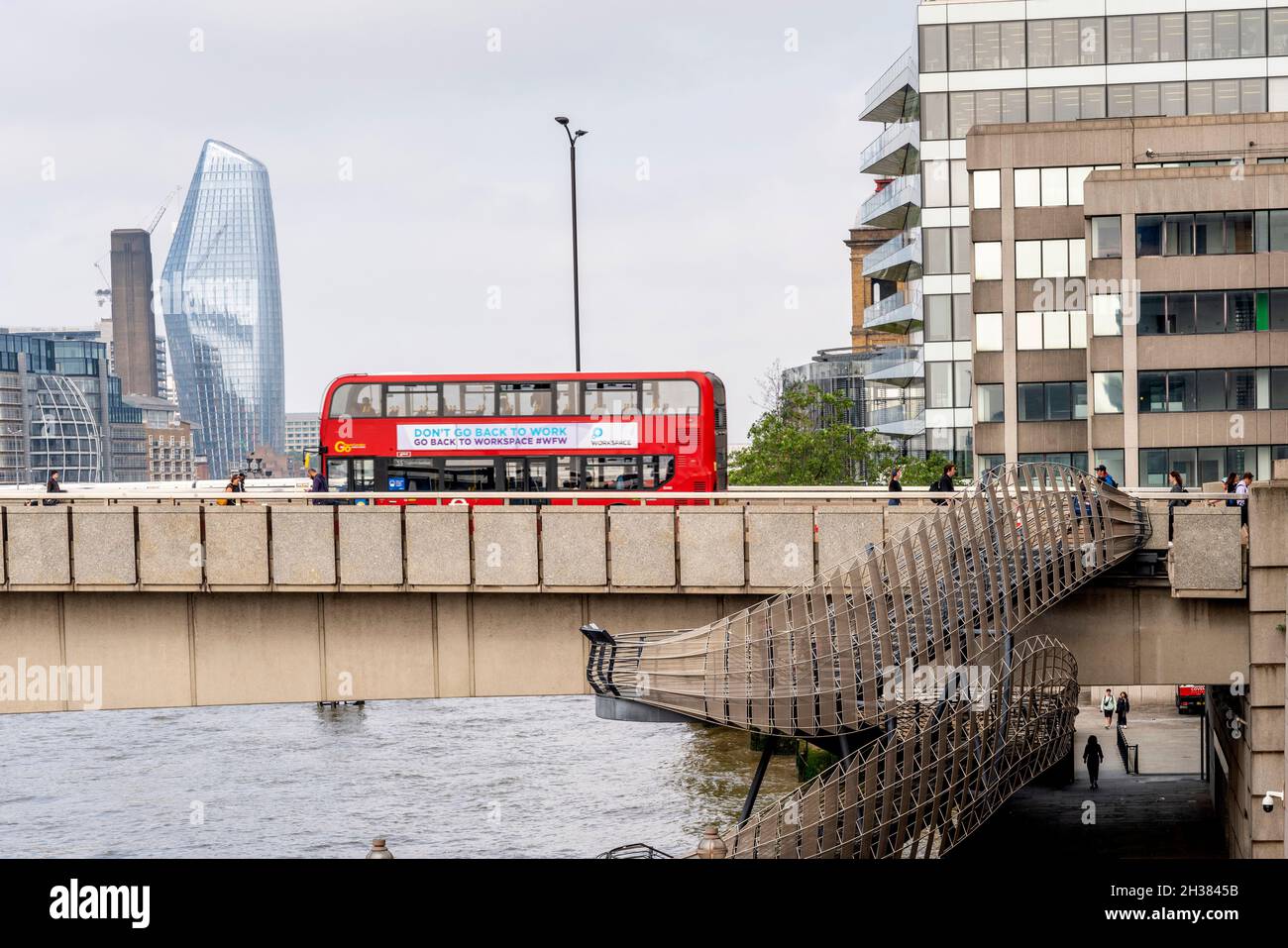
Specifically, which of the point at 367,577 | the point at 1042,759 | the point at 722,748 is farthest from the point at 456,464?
the point at 722,748

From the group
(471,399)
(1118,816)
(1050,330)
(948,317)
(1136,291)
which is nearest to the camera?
(471,399)

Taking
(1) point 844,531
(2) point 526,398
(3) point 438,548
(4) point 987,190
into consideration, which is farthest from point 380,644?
(4) point 987,190

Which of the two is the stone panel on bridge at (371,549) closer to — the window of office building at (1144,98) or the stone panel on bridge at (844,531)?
the stone panel on bridge at (844,531)

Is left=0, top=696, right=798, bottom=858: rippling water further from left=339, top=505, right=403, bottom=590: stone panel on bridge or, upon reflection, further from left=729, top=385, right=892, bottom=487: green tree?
→ left=339, top=505, right=403, bottom=590: stone panel on bridge

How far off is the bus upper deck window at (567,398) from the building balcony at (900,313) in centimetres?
3657

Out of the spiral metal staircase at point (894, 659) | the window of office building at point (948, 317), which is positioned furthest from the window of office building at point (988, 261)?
the spiral metal staircase at point (894, 659)

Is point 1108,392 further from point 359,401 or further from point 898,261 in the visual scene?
point 359,401

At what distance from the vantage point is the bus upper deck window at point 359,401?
3319cm

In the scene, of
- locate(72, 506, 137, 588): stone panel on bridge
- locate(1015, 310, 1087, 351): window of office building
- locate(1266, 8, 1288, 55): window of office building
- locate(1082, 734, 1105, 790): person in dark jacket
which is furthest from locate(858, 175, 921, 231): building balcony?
locate(72, 506, 137, 588): stone panel on bridge

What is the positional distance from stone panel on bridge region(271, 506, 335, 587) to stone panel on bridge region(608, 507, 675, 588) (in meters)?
4.15

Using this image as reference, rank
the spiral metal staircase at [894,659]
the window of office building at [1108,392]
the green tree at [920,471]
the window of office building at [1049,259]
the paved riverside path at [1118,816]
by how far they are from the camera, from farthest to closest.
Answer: the green tree at [920,471], the window of office building at [1049,259], the window of office building at [1108,392], the paved riverside path at [1118,816], the spiral metal staircase at [894,659]

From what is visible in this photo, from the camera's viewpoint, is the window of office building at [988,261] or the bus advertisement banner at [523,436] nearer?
the bus advertisement banner at [523,436]

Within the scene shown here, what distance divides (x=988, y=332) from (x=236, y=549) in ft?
133

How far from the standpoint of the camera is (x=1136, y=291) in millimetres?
50469
